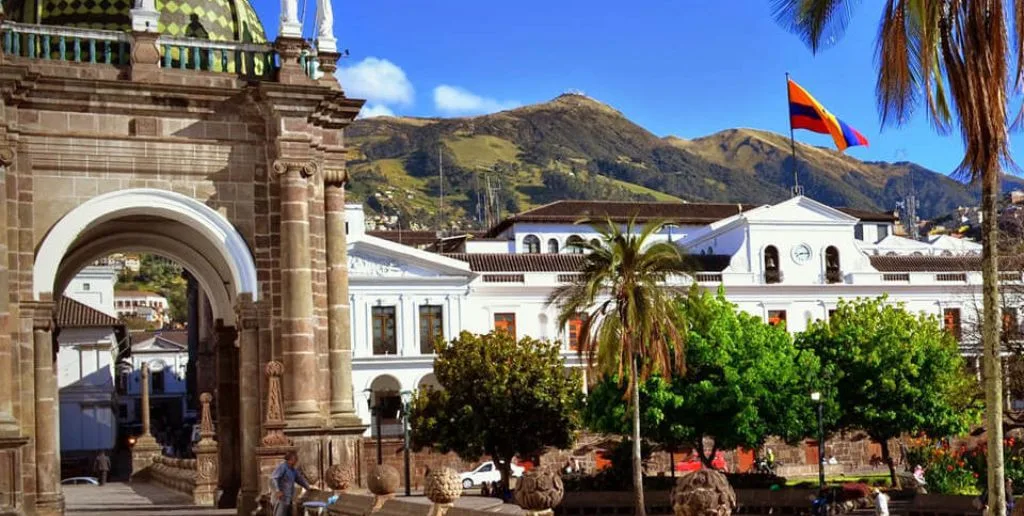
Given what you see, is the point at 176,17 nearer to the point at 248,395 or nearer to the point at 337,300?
the point at 337,300

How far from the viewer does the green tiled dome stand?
24516 mm

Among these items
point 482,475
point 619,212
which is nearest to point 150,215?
point 482,475

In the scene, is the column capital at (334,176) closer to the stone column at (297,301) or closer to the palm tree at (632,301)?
the stone column at (297,301)

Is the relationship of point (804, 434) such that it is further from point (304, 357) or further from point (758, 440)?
point (304, 357)

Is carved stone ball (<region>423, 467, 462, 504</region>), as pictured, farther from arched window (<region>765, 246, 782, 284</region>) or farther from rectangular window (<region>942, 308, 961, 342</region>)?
rectangular window (<region>942, 308, 961, 342</region>)

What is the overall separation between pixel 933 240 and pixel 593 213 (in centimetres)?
2209

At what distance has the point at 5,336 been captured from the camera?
21203mm

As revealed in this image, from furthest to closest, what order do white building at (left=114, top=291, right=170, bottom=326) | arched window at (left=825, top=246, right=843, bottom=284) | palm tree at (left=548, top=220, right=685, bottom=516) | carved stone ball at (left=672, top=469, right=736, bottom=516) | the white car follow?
1. white building at (left=114, top=291, right=170, bottom=326)
2. arched window at (left=825, top=246, right=843, bottom=284)
3. the white car
4. palm tree at (left=548, top=220, right=685, bottom=516)
5. carved stone ball at (left=672, top=469, right=736, bottom=516)

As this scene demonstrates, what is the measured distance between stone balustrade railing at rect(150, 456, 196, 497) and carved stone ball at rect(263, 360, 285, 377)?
10191mm

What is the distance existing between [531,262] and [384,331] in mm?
9188

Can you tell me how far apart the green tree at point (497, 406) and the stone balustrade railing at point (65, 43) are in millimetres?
23915

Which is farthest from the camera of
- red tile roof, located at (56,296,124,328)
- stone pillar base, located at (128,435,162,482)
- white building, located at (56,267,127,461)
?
red tile roof, located at (56,296,124,328)

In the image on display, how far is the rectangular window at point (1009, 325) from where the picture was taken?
3753 centimetres

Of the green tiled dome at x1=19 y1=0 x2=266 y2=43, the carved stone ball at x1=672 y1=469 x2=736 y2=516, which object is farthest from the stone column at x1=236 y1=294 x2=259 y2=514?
the carved stone ball at x1=672 y1=469 x2=736 y2=516
